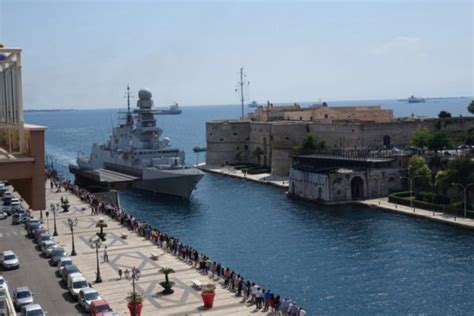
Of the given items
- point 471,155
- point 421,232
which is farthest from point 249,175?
point 421,232

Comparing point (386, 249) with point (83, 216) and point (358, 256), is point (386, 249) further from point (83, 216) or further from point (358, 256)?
point (83, 216)

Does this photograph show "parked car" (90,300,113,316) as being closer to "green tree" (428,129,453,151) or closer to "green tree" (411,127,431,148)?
"green tree" (428,129,453,151)

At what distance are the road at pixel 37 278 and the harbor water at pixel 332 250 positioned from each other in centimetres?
1098

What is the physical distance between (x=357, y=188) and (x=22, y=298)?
4448 cm

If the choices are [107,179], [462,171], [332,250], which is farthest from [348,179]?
[107,179]

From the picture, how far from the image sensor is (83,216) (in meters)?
50.6

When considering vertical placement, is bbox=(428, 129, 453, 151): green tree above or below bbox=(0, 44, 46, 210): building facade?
below

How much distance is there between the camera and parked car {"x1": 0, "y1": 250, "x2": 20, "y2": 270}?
33.6m

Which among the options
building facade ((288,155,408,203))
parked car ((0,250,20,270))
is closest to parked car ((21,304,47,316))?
parked car ((0,250,20,270))

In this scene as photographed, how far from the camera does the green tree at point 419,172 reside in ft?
201

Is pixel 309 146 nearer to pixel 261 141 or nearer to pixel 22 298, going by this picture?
pixel 261 141

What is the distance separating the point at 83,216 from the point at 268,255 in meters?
16.4

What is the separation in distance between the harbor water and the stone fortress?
4.82m

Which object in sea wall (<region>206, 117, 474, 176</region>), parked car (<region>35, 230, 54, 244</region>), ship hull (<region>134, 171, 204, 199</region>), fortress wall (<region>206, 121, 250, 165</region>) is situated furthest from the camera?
fortress wall (<region>206, 121, 250, 165</region>)
